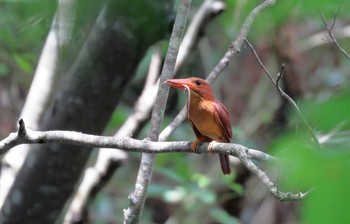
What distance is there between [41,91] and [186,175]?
1204mm

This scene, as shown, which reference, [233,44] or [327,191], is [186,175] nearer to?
[233,44]

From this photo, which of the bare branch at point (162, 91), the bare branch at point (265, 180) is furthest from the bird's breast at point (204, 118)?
the bare branch at point (265, 180)

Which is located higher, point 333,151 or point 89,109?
point 333,151

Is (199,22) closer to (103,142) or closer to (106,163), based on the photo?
(106,163)

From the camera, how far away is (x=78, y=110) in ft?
9.68

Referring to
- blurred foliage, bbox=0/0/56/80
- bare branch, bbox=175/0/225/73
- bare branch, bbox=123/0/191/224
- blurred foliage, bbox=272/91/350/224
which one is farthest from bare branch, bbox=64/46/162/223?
blurred foliage, bbox=272/91/350/224

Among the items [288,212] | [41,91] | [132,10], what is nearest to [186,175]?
[41,91]

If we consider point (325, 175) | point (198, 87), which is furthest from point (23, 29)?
point (325, 175)

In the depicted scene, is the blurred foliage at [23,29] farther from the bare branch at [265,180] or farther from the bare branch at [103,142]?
the bare branch at [265,180]

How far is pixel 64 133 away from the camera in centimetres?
189

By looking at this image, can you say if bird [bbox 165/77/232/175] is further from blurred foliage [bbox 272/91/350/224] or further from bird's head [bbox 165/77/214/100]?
blurred foliage [bbox 272/91/350/224]

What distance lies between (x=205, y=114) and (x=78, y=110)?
769 mm

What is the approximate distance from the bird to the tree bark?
467mm

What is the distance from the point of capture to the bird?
8.13 ft
